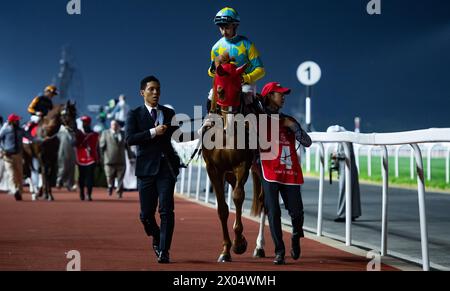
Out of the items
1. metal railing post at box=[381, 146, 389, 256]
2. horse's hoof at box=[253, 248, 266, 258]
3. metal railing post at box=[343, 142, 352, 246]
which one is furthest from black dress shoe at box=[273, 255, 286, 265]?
metal railing post at box=[343, 142, 352, 246]

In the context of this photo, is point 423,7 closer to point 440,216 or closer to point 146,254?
point 440,216

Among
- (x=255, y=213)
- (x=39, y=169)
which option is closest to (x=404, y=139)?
(x=255, y=213)

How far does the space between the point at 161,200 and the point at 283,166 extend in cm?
116

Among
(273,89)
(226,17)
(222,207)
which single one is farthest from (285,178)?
(226,17)

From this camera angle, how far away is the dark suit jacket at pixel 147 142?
9.23 meters

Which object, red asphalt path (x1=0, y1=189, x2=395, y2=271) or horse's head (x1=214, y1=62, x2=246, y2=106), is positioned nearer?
red asphalt path (x1=0, y1=189, x2=395, y2=271)

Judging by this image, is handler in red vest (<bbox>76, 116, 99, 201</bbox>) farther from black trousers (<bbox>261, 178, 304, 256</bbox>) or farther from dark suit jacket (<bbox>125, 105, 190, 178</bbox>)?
black trousers (<bbox>261, 178, 304, 256</bbox>)

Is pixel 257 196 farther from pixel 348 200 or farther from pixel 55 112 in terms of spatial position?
pixel 55 112

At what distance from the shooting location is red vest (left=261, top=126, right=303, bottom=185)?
9203 millimetres

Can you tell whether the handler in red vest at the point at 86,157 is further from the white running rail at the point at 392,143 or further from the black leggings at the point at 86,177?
the white running rail at the point at 392,143

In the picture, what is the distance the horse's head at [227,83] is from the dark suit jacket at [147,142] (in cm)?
56

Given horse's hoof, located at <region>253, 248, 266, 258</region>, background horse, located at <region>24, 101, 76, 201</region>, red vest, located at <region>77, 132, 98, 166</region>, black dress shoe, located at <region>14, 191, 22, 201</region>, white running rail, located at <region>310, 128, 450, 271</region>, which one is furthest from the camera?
red vest, located at <region>77, 132, 98, 166</region>

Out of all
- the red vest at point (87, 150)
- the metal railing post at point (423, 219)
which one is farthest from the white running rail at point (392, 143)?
the red vest at point (87, 150)

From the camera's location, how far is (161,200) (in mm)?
9180
